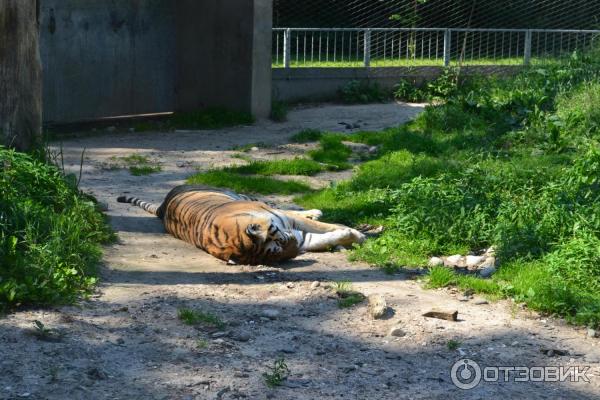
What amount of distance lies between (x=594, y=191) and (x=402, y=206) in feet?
4.51

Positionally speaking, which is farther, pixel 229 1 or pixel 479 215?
pixel 229 1

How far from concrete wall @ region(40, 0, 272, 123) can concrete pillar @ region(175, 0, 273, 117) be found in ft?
0.04

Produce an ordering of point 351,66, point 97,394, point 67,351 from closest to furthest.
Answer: point 97,394
point 67,351
point 351,66

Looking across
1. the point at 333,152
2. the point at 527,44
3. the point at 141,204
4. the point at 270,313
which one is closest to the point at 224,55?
the point at 333,152

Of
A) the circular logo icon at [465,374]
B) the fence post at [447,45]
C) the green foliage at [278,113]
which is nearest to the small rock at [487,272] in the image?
the circular logo icon at [465,374]

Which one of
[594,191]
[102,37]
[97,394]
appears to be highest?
[102,37]

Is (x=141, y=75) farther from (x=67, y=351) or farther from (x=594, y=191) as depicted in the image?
(x=67, y=351)

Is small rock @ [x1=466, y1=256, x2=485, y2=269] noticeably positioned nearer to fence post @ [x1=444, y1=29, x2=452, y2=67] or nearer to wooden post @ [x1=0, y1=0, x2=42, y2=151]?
wooden post @ [x1=0, y1=0, x2=42, y2=151]

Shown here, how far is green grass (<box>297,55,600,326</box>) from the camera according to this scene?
582 centimetres

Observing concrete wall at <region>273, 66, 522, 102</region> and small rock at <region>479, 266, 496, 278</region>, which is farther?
concrete wall at <region>273, 66, 522, 102</region>

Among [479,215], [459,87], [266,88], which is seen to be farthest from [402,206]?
[459,87]

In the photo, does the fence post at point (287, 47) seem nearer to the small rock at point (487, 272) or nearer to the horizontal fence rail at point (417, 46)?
the horizontal fence rail at point (417, 46)

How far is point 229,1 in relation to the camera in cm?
1301

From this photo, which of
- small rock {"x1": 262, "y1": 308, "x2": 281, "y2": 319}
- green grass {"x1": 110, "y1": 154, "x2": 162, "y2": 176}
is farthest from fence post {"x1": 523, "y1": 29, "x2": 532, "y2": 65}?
small rock {"x1": 262, "y1": 308, "x2": 281, "y2": 319}
